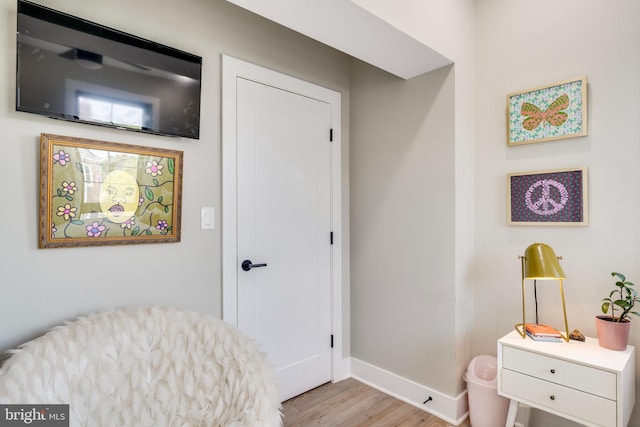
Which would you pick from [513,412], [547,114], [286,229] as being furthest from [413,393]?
[547,114]

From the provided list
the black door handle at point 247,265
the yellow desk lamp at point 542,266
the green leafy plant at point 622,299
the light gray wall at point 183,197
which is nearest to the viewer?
the light gray wall at point 183,197

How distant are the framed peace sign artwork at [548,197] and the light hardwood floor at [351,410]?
4.44 ft

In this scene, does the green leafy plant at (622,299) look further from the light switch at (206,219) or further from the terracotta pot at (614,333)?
the light switch at (206,219)

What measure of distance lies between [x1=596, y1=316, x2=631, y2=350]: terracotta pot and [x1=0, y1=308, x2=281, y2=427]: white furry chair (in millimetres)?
1572

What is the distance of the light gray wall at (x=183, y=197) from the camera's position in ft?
4.54

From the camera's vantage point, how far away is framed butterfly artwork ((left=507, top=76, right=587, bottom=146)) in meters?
1.83

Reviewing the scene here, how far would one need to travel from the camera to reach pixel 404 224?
2387 mm

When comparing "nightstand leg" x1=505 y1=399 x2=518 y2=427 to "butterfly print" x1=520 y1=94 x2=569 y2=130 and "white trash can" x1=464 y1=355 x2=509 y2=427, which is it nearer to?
"white trash can" x1=464 y1=355 x2=509 y2=427

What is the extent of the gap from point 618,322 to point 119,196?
8.03ft

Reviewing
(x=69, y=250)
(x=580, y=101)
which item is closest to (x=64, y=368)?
(x=69, y=250)

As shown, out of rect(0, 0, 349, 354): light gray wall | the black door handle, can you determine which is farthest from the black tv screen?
the black door handle

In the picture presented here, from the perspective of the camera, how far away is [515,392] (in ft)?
5.56

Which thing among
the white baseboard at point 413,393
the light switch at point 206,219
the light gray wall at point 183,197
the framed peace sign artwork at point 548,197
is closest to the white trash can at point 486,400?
→ the white baseboard at point 413,393

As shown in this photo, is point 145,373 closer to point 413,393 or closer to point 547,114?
point 413,393
